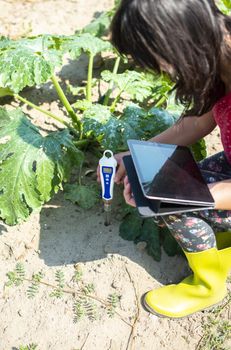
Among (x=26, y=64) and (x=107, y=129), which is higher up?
(x=26, y=64)

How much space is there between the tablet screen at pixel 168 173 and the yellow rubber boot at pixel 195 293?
0.38m

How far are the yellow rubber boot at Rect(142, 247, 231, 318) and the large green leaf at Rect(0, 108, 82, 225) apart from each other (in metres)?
0.68

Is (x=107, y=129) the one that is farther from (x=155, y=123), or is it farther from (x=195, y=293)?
(x=195, y=293)

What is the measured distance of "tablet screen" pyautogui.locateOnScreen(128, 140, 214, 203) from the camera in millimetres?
1774

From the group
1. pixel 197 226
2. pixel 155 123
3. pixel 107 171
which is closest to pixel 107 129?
pixel 155 123

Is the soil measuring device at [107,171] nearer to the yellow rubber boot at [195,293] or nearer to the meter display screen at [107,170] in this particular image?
the meter display screen at [107,170]

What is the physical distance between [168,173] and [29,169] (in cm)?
72

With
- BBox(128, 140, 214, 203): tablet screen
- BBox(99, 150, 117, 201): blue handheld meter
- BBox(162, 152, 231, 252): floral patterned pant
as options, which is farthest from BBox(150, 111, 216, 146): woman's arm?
BBox(162, 152, 231, 252): floral patterned pant

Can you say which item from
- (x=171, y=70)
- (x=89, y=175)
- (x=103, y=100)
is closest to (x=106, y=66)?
(x=103, y=100)

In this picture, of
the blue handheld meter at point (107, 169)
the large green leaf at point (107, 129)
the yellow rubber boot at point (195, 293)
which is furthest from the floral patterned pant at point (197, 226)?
the large green leaf at point (107, 129)

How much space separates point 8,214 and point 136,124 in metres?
0.78

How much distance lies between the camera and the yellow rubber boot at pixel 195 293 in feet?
6.89

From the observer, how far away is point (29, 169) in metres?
2.30

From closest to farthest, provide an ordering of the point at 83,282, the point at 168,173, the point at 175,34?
the point at 175,34 → the point at 168,173 → the point at 83,282
